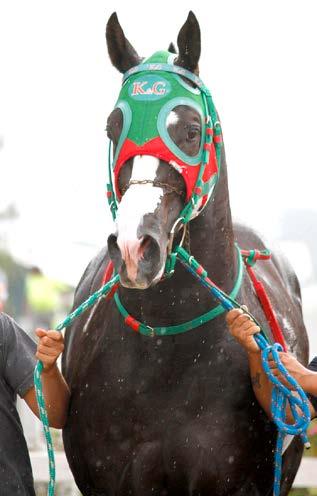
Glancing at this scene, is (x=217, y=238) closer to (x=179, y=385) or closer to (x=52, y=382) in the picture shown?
(x=179, y=385)

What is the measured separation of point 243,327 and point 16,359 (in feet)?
3.46

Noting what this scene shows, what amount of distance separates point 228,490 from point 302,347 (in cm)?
117

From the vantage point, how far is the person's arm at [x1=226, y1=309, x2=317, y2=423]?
3.84 m

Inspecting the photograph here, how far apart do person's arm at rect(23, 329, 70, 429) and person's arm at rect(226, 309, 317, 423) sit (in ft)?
2.22

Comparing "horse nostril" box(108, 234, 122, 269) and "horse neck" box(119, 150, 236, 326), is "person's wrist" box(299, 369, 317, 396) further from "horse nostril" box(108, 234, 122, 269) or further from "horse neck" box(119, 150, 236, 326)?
"horse nostril" box(108, 234, 122, 269)

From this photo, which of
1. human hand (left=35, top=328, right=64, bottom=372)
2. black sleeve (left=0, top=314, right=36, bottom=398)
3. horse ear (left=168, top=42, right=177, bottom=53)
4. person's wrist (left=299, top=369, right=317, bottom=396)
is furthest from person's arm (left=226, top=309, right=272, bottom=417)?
horse ear (left=168, top=42, right=177, bottom=53)

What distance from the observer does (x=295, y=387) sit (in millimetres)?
3840

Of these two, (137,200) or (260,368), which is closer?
(137,200)

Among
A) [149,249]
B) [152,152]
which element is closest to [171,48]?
[152,152]

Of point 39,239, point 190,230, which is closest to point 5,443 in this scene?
point 190,230

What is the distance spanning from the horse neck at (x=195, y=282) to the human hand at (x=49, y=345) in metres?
0.38

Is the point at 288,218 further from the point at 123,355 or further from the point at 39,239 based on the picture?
the point at 123,355

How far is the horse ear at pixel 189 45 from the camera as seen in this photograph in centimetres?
395

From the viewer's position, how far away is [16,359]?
4328 millimetres
